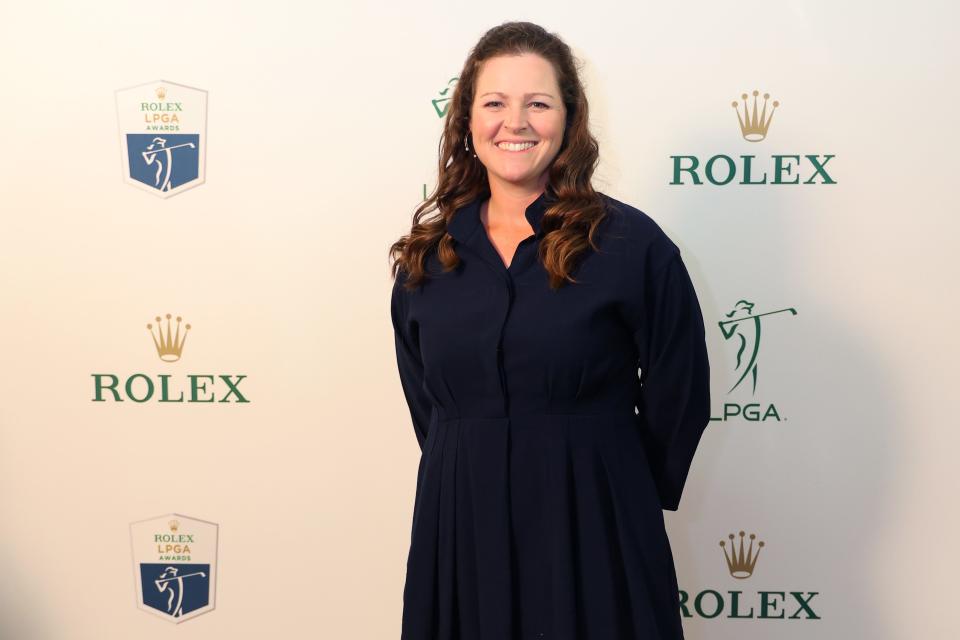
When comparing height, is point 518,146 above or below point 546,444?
above

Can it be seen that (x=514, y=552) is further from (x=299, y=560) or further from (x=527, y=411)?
(x=299, y=560)

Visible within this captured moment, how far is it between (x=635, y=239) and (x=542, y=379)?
266 mm

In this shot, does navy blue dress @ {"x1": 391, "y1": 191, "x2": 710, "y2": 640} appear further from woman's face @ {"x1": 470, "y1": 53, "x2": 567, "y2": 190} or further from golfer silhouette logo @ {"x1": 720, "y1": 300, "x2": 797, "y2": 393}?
golfer silhouette logo @ {"x1": 720, "y1": 300, "x2": 797, "y2": 393}

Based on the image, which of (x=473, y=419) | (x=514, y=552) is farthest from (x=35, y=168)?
(x=514, y=552)

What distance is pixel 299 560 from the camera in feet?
8.29

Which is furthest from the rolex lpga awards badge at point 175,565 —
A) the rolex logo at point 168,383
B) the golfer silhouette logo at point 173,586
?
the rolex logo at point 168,383

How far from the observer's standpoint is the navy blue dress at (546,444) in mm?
1498

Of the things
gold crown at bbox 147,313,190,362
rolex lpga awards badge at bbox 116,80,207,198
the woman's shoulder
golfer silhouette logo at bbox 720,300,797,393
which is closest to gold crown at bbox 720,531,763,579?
golfer silhouette logo at bbox 720,300,797,393

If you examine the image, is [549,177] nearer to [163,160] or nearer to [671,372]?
[671,372]

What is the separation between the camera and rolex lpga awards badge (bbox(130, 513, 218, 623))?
2.53m

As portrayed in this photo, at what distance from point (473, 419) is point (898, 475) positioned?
1.37 metres

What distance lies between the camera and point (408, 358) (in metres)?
1.81

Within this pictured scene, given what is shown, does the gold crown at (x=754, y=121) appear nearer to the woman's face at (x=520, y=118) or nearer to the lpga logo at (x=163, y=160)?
the woman's face at (x=520, y=118)

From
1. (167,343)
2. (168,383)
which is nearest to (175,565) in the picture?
(168,383)
